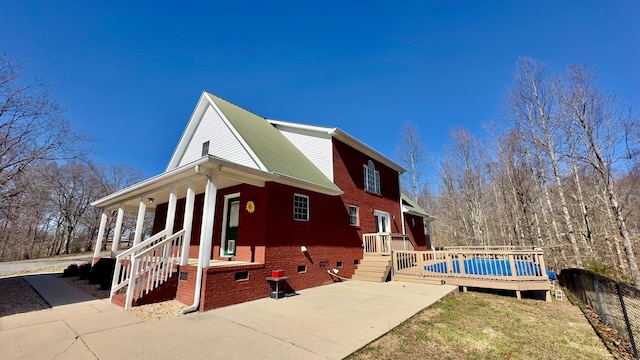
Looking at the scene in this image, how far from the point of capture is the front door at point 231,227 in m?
9.44

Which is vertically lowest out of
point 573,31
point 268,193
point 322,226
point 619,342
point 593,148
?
point 619,342

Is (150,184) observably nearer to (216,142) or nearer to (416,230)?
(216,142)

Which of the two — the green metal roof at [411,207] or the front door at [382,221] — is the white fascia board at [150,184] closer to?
the front door at [382,221]

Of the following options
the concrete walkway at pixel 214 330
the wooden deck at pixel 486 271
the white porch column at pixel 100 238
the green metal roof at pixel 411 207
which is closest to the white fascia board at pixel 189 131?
the white porch column at pixel 100 238

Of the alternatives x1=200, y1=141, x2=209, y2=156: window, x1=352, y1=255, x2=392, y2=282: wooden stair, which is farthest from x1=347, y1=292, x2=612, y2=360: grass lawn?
x1=200, y1=141, x2=209, y2=156: window

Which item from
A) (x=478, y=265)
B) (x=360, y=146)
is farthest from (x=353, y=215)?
(x=478, y=265)

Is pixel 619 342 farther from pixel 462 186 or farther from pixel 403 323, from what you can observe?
pixel 462 186

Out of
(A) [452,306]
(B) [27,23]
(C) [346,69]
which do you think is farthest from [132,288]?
(C) [346,69]

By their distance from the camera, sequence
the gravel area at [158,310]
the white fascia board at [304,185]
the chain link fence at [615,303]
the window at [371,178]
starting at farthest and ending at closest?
the window at [371,178], the white fascia board at [304,185], the gravel area at [158,310], the chain link fence at [615,303]

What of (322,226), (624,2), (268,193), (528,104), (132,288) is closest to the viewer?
(132,288)

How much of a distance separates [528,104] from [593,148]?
5.83m

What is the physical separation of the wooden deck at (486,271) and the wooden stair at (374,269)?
0.38 m

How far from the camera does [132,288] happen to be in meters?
6.07

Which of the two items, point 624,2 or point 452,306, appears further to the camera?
point 624,2
